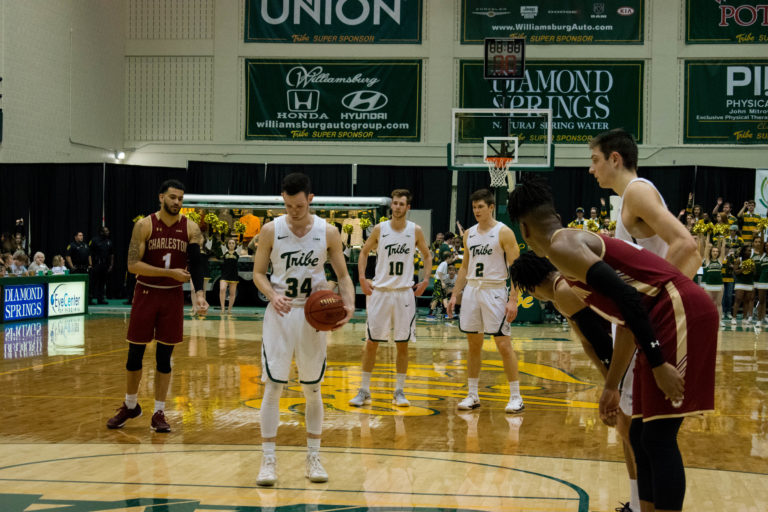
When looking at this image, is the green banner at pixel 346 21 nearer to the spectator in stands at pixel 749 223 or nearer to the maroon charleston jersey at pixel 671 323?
the spectator in stands at pixel 749 223

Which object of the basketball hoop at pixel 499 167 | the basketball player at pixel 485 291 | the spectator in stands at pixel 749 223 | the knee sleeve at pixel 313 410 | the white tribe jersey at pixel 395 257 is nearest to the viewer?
the knee sleeve at pixel 313 410

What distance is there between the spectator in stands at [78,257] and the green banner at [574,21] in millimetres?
11944

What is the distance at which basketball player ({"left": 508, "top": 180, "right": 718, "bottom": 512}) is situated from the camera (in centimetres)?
299

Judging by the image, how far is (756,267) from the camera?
16766mm

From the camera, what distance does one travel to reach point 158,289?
253 inches

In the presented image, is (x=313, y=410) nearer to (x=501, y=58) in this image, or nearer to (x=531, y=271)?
(x=531, y=271)

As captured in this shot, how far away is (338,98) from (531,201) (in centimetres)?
1983

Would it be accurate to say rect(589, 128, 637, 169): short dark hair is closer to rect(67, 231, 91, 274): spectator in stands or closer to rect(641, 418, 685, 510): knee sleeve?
rect(641, 418, 685, 510): knee sleeve

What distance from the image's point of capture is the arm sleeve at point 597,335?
12.5 ft

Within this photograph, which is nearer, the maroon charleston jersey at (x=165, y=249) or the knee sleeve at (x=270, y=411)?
the knee sleeve at (x=270, y=411)

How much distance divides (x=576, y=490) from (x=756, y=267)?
13744mm

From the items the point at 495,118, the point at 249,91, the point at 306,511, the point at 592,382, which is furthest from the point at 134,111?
the point at 306,511

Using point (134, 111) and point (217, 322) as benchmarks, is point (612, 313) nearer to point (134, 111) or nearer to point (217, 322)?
point (217, 322)

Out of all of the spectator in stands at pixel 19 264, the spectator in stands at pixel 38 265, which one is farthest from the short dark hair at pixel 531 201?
the spectator in stands at pixel 19 264
